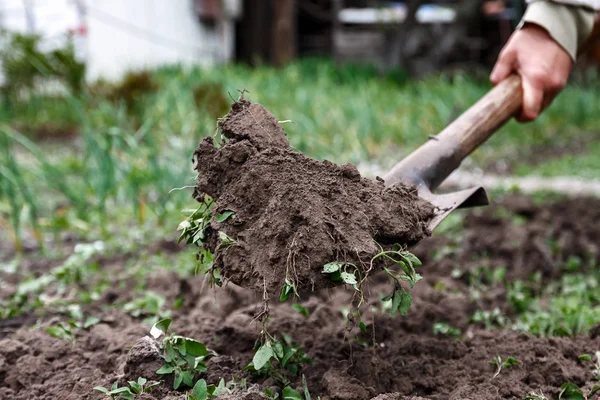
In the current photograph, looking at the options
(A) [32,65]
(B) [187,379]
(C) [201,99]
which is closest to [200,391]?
(B) [187,379]

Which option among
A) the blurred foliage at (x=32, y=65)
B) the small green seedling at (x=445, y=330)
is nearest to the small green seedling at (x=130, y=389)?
the small green seedling at (x=445, y=330)

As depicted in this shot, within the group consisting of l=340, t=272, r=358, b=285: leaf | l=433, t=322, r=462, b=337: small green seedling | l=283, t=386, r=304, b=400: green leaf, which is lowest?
l=433, t=322, r=462, b=337: small green seedling

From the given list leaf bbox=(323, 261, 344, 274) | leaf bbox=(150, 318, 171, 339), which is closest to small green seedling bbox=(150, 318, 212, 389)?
leaf bbox=(150, 318, 171, 339)

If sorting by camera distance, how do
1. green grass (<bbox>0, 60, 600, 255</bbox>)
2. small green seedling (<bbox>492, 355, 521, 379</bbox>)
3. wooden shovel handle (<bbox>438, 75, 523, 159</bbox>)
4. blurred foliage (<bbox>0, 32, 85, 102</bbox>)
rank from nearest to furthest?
small green seedling (<bbox>492, 355, 521, 379</bbox>) < wooden shovel handle (<bbox>438, 75, 523, 159</bbox>) < green grass (<bbox>0, 60, 600, 255</bbox>) < blurred foliage (<bbox>0, 32, 85, 102</bbox>)

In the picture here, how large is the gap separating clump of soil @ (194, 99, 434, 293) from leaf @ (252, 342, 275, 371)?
0.48 feet

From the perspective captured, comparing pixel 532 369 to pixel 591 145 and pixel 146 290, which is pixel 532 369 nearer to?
pixel 146 290

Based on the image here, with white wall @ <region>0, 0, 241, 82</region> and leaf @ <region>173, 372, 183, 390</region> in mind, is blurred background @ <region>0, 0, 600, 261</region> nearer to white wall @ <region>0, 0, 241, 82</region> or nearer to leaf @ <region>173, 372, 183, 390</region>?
white wall @ <region>0, 0, 241, 82</region>

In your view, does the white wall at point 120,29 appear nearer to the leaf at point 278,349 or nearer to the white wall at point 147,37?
the white wall at point 147,37

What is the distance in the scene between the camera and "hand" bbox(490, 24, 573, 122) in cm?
239

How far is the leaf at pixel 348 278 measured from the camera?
1.49 m

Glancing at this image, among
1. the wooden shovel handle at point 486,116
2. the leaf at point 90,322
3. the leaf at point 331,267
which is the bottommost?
the leaf at point 90,322

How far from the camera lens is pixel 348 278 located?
150 centimetres

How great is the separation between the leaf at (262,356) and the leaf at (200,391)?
12cm

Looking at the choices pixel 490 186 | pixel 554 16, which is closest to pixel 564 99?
pixel 490 186
